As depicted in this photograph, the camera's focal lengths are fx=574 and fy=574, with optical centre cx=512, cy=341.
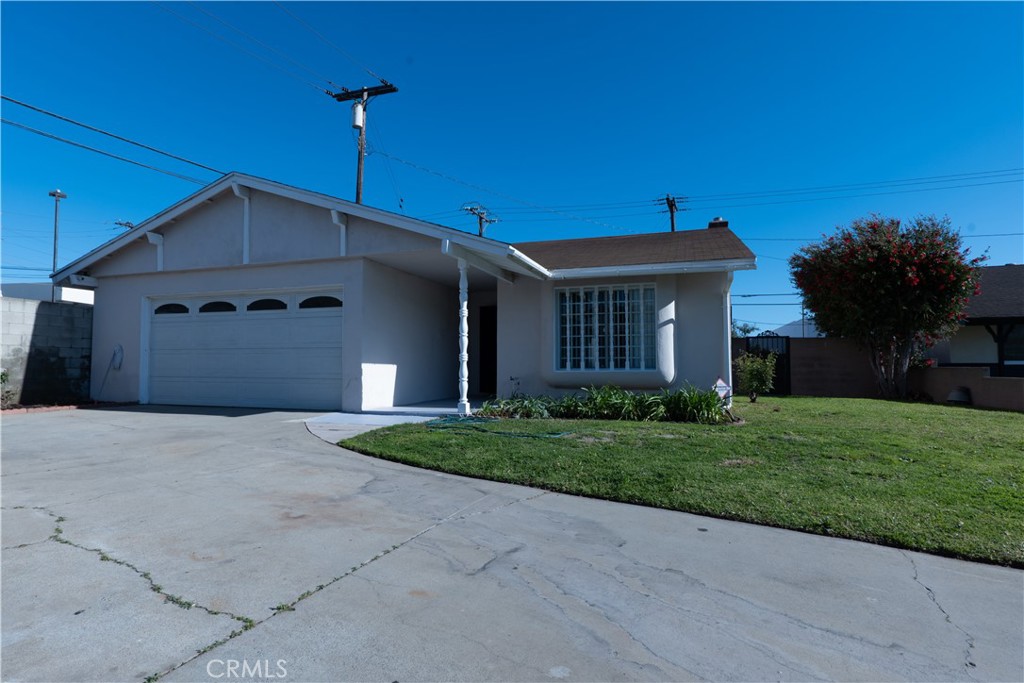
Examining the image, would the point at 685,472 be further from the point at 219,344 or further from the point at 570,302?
the point at 219,344

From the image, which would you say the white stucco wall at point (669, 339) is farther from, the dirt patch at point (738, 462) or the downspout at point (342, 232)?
the dirt patch at point (738, 462)

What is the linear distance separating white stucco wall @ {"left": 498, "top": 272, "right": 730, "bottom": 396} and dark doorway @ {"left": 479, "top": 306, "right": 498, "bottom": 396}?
3202mm

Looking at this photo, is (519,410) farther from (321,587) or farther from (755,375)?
(321,587)

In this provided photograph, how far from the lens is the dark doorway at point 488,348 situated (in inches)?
626

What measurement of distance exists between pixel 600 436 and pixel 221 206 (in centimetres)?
1044

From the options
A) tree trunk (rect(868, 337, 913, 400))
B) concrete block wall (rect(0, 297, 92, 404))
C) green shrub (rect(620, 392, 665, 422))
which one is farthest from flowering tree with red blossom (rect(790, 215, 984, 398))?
concrete block wall (rect(0, 297, 92, 404))

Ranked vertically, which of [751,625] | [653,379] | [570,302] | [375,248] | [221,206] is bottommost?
[751,625]

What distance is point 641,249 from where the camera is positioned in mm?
13180

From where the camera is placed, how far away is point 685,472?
20.0 feet

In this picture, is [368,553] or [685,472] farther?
[685,472]

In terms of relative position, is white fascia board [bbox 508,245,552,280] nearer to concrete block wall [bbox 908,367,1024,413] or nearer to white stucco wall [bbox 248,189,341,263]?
white stucco wall [bbox 248,189,341,263]

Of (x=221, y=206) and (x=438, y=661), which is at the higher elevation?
(x=221, y=206)

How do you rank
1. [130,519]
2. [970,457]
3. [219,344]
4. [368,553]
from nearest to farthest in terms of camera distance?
[368,553] → [130,519] → [970,457] → [219,344]

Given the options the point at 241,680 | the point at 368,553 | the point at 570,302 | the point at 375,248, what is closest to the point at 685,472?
the point at 368,553
